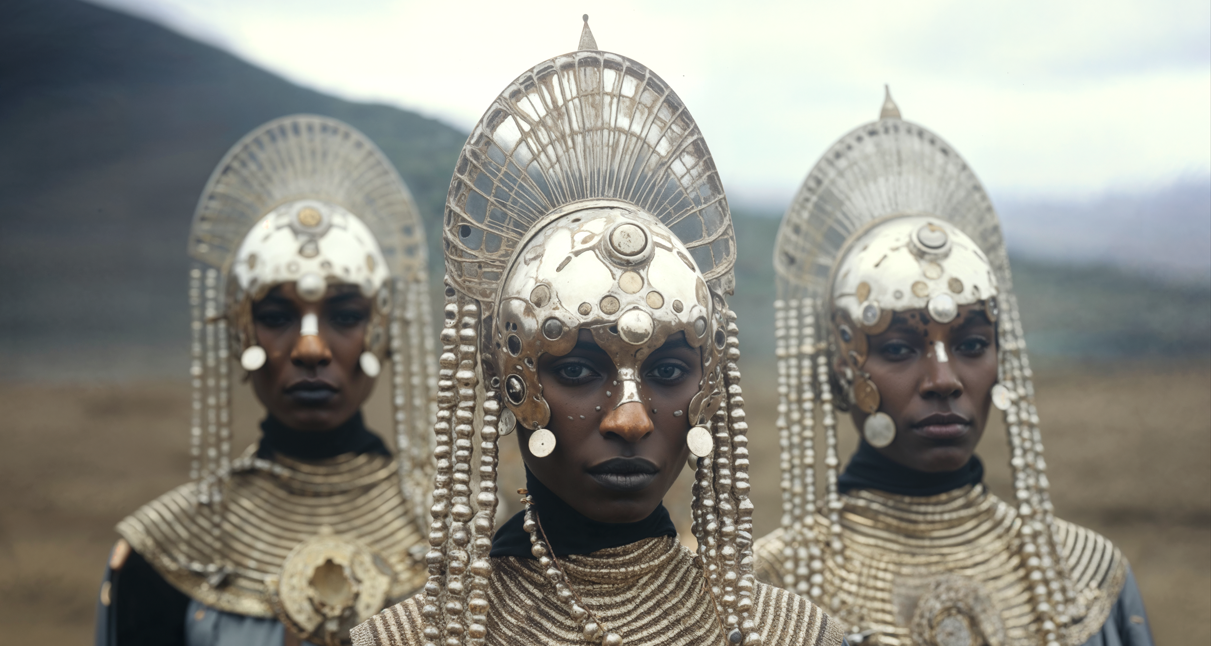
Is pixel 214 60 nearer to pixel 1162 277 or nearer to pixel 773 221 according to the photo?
pixel 773 221

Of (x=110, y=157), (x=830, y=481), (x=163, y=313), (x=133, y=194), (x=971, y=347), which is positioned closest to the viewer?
(x=971, y=347)

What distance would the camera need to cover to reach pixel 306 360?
4211 mm

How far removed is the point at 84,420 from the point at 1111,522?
7951 millimetres

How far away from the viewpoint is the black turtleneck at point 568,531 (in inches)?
93.9

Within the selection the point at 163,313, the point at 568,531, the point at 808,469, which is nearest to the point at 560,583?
the point at 568,531

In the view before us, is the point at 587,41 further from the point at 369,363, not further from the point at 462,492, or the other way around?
the point at 369,363

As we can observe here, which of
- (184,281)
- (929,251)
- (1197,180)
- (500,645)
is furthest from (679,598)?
(184,281)

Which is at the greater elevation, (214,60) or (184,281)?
(214,60)

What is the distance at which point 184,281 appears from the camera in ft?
28.2

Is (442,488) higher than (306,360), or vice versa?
(306,360)

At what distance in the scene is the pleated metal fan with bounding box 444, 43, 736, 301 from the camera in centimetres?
253

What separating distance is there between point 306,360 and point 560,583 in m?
2.22

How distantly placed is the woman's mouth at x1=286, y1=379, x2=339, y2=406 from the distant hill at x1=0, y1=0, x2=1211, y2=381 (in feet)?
13.6

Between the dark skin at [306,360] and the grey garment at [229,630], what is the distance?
2.59 ft
